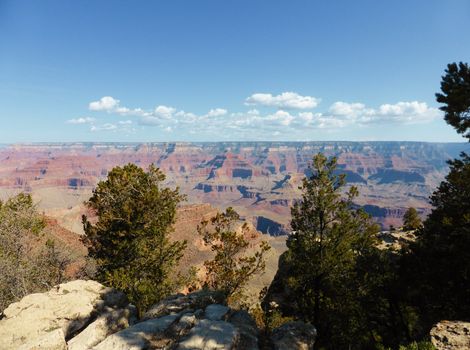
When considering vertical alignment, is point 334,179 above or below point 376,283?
above

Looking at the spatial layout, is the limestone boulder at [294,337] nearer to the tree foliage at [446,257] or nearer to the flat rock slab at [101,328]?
the tree foliage at [446,257]

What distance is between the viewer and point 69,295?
80.3ft

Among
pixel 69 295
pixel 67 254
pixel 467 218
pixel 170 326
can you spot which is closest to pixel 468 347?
pixel 467 218

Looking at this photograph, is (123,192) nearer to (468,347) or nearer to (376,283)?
(376,283)

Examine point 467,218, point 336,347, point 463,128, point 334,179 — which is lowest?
point 336,347

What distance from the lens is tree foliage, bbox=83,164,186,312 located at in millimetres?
31547

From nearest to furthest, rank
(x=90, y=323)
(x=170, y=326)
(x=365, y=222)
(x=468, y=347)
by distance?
(x=468, y=347), (x=170, y=326), (x=90, y=323), (x=365, y=222)

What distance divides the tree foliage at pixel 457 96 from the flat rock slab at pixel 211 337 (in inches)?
917

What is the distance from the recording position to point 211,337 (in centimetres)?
1841

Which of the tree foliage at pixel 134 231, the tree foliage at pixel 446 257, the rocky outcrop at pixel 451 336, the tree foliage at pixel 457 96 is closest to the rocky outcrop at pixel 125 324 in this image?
the tree foliage at pixel 134 231

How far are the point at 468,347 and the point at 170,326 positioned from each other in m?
15.6

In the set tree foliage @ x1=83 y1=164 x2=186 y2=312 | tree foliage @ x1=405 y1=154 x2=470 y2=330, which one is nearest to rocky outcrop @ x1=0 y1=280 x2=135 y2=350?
tree foliage @ x1=83 y1=164 x2=186 y2=312

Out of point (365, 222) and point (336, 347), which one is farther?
point (336, 347)

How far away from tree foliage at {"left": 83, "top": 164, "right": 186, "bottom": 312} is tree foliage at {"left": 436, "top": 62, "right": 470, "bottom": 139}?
84.3 feet
